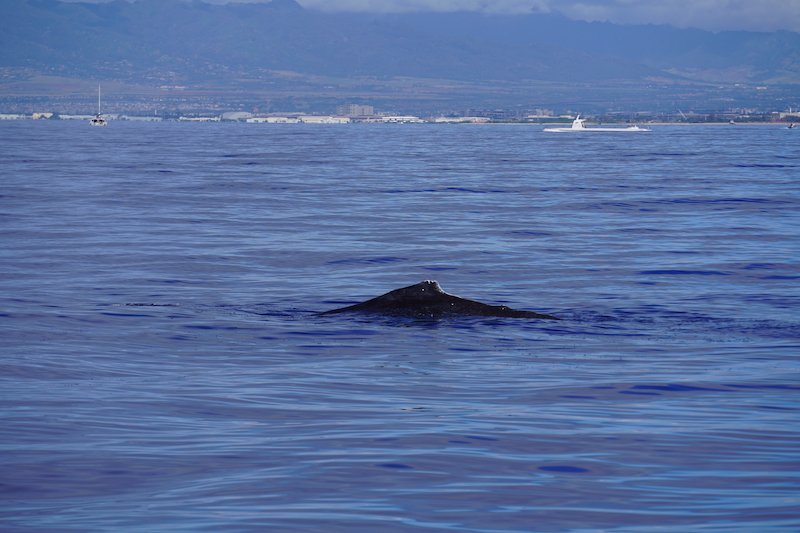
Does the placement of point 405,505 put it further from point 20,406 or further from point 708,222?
point 708,222

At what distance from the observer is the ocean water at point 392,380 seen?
6.96 metres

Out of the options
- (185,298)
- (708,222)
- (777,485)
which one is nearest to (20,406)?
(777,485)

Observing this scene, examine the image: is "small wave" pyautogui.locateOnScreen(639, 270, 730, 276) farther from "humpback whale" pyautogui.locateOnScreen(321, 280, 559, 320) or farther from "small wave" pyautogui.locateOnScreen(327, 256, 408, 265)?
"humpback whale" pyautogui.locateOnScreen(321, 280, 559, 320)

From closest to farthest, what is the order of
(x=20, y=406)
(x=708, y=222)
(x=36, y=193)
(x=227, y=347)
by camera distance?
(x=20, y=406) → (x=227, y=347) → (x=708, y=222) → (x=36, y=193)

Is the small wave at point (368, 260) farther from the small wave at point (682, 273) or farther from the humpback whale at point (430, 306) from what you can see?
the humpback whale at point (430, 306)

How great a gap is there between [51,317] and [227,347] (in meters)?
3.11

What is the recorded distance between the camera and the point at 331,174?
53969mm

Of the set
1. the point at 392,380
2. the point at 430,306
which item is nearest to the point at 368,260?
the point at 430,306

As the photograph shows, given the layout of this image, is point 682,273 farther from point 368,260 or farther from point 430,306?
point 430,306

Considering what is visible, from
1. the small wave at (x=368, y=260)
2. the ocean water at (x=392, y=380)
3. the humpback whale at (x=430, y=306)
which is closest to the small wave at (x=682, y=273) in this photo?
the ocean water at (x=392, y=380)

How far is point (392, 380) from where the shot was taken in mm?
11094

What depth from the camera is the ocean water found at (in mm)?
6965

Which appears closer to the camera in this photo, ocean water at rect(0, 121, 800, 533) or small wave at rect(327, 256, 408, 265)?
ocean water at rect(0, 121, 800, 533)

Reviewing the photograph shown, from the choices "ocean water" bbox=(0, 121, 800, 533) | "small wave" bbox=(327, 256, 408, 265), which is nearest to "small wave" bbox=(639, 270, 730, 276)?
"ocean water" bbox=(0, 121, 800, 533)
